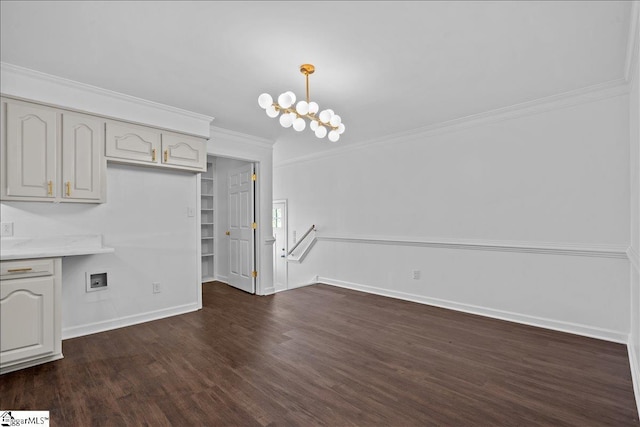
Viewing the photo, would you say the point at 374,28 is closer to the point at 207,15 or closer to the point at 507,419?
the point at 207,15

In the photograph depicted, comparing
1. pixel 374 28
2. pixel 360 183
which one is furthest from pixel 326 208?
pixel 374 28

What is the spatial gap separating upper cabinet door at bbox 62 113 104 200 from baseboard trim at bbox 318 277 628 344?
13.3 ft

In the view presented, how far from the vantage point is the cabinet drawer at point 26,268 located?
2.51 m

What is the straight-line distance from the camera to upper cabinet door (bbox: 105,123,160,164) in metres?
3.41

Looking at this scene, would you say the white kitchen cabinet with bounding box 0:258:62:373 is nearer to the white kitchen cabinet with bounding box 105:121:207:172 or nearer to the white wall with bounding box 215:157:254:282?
the white kitchen cabinet with bounding box 105:121:207:172

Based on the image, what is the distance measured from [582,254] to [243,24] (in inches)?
155

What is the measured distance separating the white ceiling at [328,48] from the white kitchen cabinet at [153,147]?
16.9 inches

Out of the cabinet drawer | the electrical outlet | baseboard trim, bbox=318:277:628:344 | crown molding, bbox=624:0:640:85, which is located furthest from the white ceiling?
baseboard trim, bbox=318:277:628:344

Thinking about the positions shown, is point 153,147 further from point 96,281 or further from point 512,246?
point 512,246

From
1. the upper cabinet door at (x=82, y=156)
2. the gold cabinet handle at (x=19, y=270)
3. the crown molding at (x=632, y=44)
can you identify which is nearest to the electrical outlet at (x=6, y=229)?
the upper cabinet door at (x=82, y=156)

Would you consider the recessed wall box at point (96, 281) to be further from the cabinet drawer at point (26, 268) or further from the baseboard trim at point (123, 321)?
the cabinet drawer at point (26, 268)

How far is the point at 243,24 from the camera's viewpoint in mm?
2166

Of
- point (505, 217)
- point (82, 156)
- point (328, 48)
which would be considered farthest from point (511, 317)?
point (82, 156)

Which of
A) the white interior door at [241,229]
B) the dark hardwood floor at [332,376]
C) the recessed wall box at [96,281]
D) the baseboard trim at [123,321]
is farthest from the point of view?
the white interior door at [241,229]
